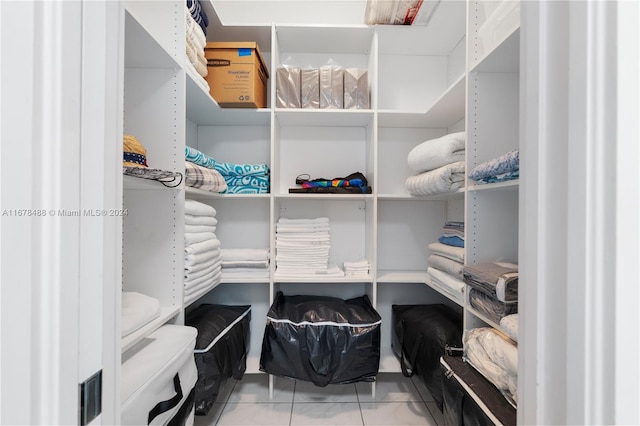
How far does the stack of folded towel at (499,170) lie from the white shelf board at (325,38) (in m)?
1.16

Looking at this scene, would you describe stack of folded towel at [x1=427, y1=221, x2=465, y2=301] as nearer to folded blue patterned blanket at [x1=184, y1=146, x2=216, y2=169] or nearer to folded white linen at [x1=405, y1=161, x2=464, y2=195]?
folded white linen at [x1=405, y1=161, x2=464, y2=195]

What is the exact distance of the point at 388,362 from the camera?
6.17ft

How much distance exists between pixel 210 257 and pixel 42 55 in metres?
1.25

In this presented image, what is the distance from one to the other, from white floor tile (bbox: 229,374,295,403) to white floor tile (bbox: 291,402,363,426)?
0.13 metres

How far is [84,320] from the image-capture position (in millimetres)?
445

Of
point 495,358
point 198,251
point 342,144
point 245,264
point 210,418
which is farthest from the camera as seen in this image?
point 342,144

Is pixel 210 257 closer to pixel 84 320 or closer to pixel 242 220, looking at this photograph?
pixel 242 220

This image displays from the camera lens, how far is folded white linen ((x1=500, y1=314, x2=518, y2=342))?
93 centimetres

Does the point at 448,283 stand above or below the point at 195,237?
below

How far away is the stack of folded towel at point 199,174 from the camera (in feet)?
4.48

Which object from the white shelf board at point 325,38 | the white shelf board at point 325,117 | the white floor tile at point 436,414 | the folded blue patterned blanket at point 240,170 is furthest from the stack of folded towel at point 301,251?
the white shelf board at point 325,38

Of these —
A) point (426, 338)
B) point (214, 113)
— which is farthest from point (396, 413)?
point (214, 113)

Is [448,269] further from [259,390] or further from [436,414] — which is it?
[259,390]

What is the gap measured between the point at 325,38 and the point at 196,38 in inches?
31.8
